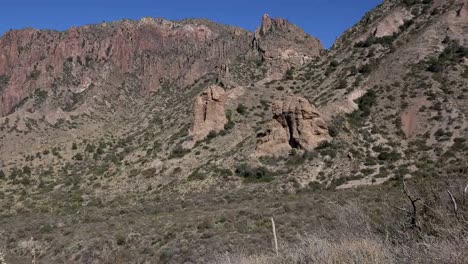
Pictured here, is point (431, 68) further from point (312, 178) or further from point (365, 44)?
point (312, 178)

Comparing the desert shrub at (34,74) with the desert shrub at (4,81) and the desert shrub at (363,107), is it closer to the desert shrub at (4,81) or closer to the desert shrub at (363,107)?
the desert shrub at (4,81)

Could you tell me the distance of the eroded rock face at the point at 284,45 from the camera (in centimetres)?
7488

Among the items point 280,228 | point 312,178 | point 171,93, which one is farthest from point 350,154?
point 171,93

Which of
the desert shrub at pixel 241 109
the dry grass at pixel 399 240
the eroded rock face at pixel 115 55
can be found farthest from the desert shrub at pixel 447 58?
the eroded rock face at pixel 115 55

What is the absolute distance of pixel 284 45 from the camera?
80.6 m

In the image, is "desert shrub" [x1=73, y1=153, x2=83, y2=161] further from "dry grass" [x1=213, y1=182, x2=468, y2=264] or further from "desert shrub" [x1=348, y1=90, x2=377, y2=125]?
"dry grass" [x1=213, y1=182, x2=468, y2=264]

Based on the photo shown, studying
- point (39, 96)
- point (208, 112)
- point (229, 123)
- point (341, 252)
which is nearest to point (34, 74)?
point (39, 96)

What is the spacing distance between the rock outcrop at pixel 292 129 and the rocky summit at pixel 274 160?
133 millimetres

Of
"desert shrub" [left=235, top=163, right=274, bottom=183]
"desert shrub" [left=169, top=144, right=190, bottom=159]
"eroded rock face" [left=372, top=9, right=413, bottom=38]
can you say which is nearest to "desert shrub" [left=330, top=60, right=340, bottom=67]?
"eroded rock face" [left=372, top=9, right=413, bottom=38]

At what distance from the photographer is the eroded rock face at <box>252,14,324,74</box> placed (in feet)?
246

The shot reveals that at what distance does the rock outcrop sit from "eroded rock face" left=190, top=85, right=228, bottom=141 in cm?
1015

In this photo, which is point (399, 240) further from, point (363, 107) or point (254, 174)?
point (363, 107)

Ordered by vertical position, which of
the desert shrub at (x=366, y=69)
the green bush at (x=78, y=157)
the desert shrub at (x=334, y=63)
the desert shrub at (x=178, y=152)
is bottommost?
the desert shrub at (x=178, y=152)

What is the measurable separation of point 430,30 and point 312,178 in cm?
2701
